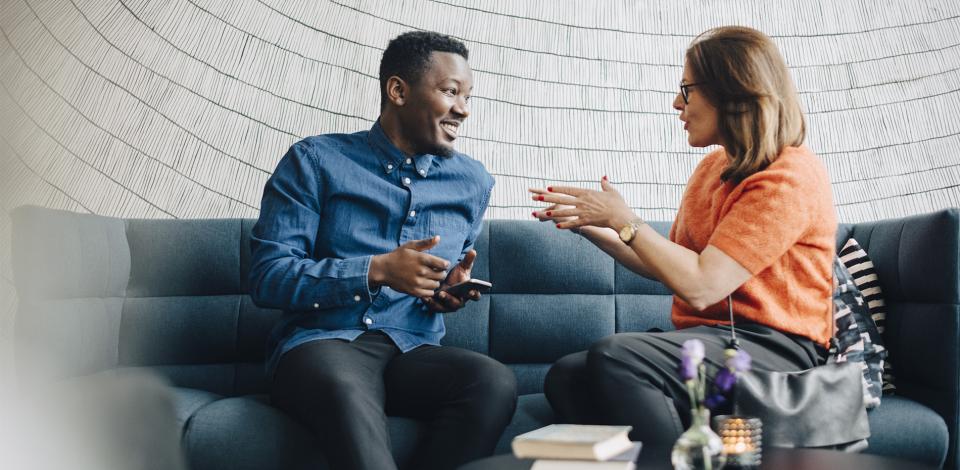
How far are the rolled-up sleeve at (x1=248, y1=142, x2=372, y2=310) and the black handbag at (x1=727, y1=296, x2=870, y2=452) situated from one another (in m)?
0.80

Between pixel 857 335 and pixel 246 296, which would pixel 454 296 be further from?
pixel 857 335

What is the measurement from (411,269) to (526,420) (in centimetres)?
46

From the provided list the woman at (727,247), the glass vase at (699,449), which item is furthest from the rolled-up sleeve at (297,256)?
the glass vase at (699,449)

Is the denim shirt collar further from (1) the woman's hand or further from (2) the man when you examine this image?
(1) the woman's hand

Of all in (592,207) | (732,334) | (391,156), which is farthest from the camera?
(391,156)

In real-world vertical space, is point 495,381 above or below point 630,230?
below

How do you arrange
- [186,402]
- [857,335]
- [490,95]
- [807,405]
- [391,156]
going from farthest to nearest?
[490,95] → [391,156] → [857,335] → [186,402] → [807,405]

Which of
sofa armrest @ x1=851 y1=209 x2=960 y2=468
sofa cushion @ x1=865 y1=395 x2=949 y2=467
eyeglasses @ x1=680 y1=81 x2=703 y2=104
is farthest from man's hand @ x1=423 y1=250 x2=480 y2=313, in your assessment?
sofa armrest @ x1=851 y1=209 x2=960 y2=468

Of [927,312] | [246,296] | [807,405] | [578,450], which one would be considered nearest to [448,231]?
[246,296]

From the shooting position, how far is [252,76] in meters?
2.40

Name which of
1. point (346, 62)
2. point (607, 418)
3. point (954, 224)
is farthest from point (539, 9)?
point (607, 418)

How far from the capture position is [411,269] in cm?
165

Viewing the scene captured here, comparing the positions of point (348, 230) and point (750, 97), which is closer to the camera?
point (750, 97)

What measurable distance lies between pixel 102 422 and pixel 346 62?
1.30m
